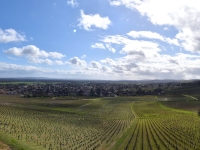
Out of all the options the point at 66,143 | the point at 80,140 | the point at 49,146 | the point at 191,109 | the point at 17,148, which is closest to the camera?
the point at 17,148

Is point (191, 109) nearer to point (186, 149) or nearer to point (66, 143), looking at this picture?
point (186, 149)

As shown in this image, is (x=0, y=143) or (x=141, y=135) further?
(x=141, y=135)

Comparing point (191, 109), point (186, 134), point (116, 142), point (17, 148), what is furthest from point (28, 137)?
point (191, 109)

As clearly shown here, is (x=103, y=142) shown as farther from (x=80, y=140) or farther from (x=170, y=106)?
(x=170, y=106)

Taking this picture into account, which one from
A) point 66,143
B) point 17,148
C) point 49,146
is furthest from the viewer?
point 66,143

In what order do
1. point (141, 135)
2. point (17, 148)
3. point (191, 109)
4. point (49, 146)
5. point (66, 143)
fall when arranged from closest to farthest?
point (17, 148), point (49, 146), point (66, 143), point (141, 135), point (191, 109)

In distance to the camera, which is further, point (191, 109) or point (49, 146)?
point (191, 109)

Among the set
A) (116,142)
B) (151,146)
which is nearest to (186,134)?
(151,146)

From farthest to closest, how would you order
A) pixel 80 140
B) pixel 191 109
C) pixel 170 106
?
1. pixel 170 106
2. pixel 191 109
3. pixel 80 140

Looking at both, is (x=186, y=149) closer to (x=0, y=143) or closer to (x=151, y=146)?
(x=151, y=146)
